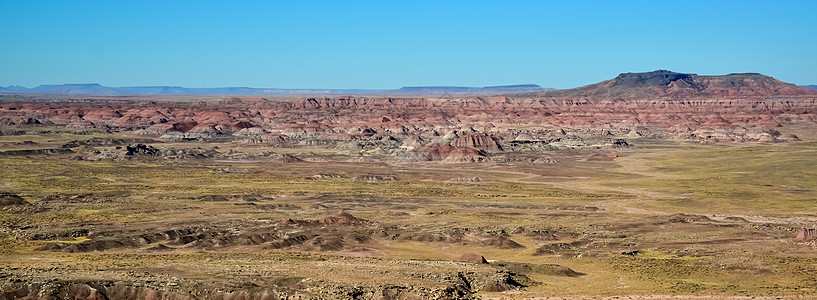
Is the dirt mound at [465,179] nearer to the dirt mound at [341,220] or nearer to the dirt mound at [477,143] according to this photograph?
the dirt mound at [341,220]

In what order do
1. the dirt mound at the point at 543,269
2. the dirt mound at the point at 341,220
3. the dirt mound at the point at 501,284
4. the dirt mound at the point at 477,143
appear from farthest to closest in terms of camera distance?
the dirt mound at the point at 477,143 < the dirt mound at the point at 341,220 < the dirt mound at the point at 543,269 < the dirt mound at the point at 501,284

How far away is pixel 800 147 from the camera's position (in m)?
176

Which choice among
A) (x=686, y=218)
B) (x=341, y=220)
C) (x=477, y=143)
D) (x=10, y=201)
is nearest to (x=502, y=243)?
(x=341, y=220)

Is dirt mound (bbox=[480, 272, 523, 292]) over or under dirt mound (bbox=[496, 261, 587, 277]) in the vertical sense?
over

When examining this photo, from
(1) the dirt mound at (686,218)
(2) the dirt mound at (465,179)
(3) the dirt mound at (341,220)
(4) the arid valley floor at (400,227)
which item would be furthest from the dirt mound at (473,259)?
(2) the dirt mound at (465,179)

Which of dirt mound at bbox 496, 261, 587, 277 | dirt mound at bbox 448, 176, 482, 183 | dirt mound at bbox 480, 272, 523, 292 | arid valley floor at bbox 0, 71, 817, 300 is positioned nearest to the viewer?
arid valley floor at bbox 0, 71, 817, 300

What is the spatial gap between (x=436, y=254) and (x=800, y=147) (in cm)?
12868

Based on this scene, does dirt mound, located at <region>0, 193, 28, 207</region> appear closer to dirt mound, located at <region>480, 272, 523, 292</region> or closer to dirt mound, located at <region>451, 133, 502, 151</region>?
dirt mound, located at <region>480, 272, 523, 292</region>

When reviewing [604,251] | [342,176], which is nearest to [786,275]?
[604,251]

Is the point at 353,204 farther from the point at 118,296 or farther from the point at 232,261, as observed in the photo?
the point at 118,296

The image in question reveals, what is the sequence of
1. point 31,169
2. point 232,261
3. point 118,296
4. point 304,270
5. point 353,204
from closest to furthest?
point 118,296 < point 304,270 < point 232,261 < point 353,204 < point 31,169

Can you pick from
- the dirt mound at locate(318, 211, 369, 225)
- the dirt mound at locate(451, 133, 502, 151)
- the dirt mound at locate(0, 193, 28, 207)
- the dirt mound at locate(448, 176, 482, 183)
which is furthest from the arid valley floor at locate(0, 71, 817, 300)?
the dirt mound at locate(451, 133, 502, 151)

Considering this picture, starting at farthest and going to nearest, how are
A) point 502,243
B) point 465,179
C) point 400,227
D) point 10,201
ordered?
point 465,179 < point 10,201 < point 400,227 < point 502,243

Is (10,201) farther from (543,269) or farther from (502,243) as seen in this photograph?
(543,269)
